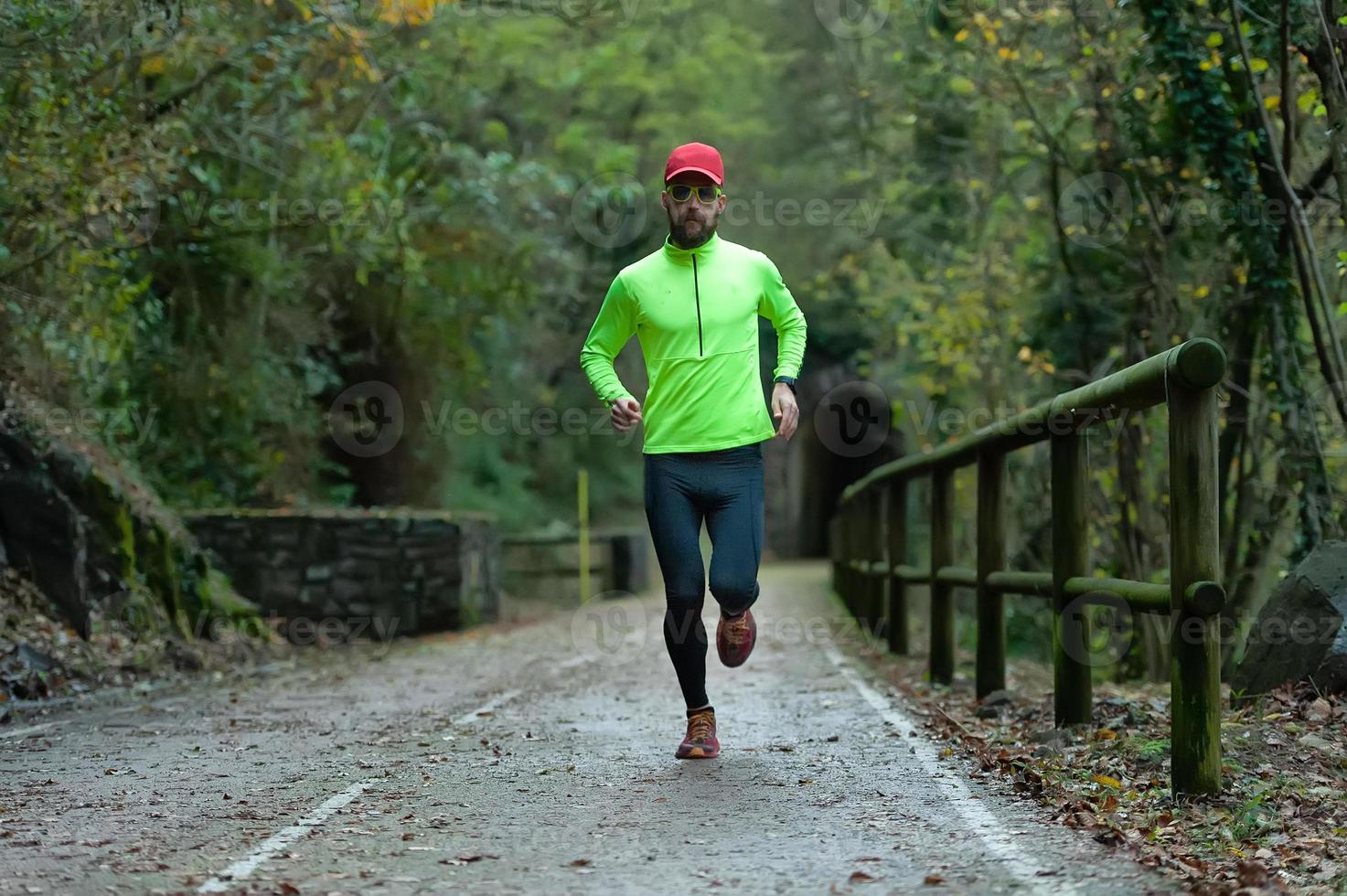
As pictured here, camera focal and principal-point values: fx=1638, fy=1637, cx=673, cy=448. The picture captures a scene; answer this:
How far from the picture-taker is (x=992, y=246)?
20.4 m

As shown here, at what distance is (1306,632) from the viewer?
265 inches

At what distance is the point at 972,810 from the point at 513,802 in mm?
1553

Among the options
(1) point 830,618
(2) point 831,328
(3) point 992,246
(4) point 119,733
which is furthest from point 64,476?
(2) point 831,328

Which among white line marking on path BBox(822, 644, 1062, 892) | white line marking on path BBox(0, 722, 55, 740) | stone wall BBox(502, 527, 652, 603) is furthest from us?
stone wall BBox(502, 527, 652, 603)

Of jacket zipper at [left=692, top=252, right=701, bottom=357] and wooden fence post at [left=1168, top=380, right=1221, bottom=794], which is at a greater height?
jacket zipper at [left=692, top=252, right=701, bottom=357]

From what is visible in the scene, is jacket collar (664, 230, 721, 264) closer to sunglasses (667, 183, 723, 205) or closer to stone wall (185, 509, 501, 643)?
sunglasses (667, 183, 723, 205)

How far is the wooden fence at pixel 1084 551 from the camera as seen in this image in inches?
202

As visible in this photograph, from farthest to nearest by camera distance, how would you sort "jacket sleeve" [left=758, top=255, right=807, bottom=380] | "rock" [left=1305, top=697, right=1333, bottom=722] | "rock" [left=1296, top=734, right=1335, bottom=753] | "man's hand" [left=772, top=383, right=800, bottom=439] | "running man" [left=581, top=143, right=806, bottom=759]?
"jacket sleeve" [left=758, top=255, right=807, bottom=380]
"running man" [left=581, top=143, right=806, bottom=759]
"man's hand" [left=772, top=383, right=800, bottom=439]
"rock" [left=1305, top=697, right=1333, bottom=722]
"rock" [left=1296, top=734, right=1335, bottom=753]

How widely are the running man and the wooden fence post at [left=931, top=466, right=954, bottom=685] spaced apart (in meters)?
3.19


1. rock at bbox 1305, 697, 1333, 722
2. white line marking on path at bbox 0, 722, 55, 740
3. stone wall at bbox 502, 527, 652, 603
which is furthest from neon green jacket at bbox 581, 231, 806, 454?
stone wall at bbox 502, 527, 652, 603

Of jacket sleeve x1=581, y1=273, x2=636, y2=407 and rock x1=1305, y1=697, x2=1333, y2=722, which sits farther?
jacket sleeve x1=581, y1=273, x2=636, y2=407

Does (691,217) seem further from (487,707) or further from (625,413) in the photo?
(487,707)

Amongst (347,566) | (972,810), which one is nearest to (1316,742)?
(972,810)

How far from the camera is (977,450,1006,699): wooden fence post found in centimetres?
832
